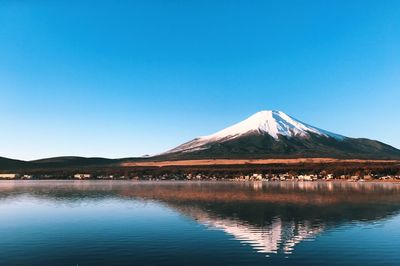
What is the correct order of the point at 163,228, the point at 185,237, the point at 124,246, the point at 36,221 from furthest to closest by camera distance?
the point at 36,221, the point at 163,228, the point at 185,237, the point at 124,246

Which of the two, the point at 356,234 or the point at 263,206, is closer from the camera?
the point at 356,234

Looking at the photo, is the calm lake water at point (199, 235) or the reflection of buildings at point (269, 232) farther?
the reflection of buildings at point (269, 232)

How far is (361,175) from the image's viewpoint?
196 metres

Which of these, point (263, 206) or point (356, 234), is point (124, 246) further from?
point (263, 206)

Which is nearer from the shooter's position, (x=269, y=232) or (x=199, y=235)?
(x=199, y=235)

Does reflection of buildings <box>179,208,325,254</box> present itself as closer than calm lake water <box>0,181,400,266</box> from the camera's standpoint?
No

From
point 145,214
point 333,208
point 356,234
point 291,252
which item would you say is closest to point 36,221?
point 145,214

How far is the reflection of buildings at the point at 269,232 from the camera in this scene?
38.3m

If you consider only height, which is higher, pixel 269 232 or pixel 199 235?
pixel 199 235

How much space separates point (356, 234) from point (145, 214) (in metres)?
29.6

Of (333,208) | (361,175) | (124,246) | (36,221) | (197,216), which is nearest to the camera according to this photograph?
(124,246)

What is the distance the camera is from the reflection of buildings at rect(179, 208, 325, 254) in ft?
126

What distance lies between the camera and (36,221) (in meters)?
54.1

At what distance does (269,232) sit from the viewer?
1800 inches
